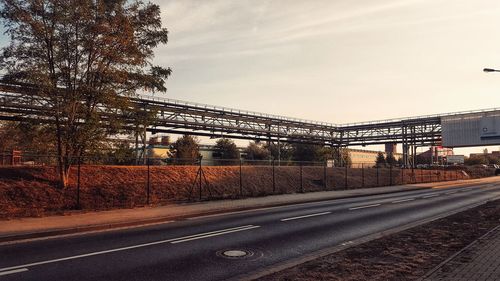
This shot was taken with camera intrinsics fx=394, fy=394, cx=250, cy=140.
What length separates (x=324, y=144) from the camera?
3346 inches

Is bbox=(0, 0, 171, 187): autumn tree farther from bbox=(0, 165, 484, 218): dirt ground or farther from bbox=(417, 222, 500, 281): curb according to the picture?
bbox=(417, 222, 500, 281): curb

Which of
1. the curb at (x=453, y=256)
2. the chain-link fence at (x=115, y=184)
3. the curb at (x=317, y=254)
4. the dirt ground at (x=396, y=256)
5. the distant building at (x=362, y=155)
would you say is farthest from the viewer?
the distant building at (x=362, y=155)

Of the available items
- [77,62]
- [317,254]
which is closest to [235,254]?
[317,254]

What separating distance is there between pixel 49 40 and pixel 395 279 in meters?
18.5

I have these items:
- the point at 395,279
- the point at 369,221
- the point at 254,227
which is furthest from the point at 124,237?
the point at 369,221

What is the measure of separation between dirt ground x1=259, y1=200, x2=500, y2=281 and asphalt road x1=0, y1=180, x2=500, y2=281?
100 centimetres

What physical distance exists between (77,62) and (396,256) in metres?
17.5

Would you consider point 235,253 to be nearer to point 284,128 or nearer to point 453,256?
point 453,256

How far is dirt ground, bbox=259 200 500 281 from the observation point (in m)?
7.41

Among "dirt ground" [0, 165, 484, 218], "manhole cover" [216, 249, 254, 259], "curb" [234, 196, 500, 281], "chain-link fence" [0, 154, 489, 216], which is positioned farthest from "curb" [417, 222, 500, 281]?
"dirt ground" [0, 165, 484, 218]

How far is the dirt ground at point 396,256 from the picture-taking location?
741cm

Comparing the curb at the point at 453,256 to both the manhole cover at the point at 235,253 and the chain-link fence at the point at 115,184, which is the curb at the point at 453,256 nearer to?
the manhole cover at the point at 235,253

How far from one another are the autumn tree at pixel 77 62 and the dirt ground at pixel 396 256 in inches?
547

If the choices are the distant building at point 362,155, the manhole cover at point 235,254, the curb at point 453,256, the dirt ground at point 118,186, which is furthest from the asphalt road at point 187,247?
the distant building at point 362,155
